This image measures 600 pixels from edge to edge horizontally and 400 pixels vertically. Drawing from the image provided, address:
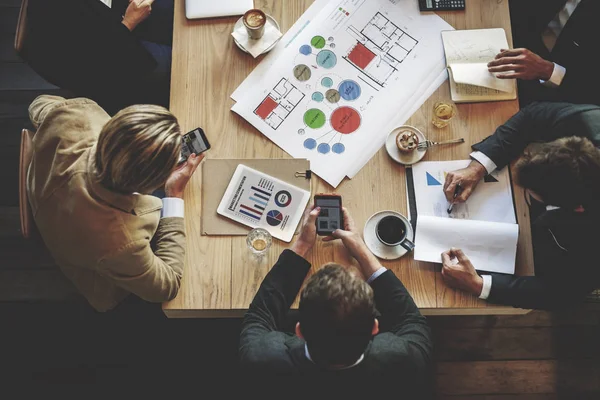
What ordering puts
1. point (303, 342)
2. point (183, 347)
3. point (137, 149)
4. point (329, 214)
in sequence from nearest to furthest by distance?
point (137, 149) → point (303, 342) → point (329, 214) → point (183, 347)

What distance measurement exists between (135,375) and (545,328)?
1766 mm

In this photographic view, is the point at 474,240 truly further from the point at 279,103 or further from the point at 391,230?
the point at 279,103

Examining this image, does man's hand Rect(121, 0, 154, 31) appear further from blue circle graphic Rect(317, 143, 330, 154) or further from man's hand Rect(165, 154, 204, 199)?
blue circle graphic Rect(317, 143, 330, 154)

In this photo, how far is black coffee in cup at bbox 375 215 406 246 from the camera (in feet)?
5.07

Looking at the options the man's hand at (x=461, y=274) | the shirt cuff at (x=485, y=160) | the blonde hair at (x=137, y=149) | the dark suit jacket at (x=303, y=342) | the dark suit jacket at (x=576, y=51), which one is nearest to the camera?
the blonde hair at (x=137, y=149)

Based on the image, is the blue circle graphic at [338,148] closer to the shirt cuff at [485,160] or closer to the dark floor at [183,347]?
the shirt cuff at [485,160]

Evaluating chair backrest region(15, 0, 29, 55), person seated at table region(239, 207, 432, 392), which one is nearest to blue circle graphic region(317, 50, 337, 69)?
person seated at table region(239, 207, 432, 392)

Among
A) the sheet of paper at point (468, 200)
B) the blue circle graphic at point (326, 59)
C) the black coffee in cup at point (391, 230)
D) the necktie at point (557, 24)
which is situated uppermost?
the necktie at point (557, 24)

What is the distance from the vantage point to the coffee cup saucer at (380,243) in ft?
5.05

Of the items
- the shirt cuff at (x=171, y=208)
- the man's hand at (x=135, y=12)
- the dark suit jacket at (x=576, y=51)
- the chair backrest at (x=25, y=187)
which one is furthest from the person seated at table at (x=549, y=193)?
the man's hand at (x=135, y=12)

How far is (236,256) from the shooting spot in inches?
60.6

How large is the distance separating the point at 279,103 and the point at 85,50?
2.17 ft

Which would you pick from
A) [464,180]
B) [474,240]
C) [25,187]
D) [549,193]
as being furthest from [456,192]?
[25,187]

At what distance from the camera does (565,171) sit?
4.72 ft
